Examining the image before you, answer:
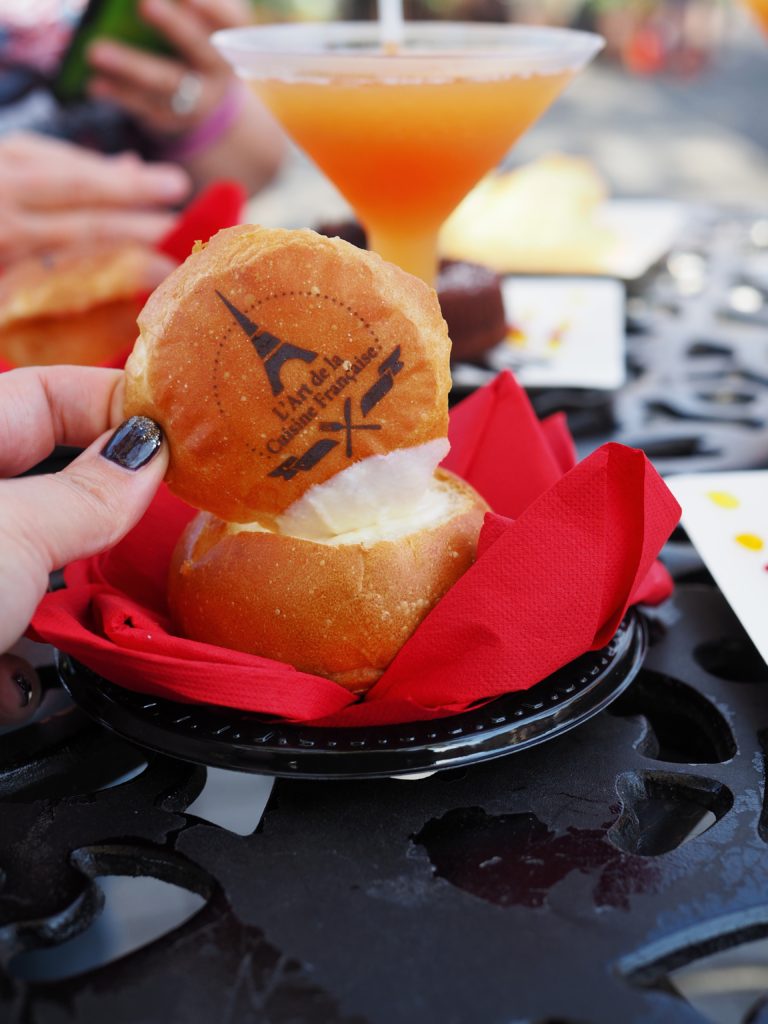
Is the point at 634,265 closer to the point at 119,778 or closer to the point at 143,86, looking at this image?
the point at 143,86

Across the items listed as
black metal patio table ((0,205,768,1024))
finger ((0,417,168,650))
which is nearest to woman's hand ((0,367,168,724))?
finger ((0,417,168,650))

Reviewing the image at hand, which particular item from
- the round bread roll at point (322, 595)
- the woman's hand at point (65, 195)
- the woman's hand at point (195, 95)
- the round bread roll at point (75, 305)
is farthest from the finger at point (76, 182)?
the round bread roll at point (322, 595)

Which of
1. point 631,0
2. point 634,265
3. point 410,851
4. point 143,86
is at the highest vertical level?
point 143,86

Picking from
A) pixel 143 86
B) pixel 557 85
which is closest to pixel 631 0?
pixel 143 86

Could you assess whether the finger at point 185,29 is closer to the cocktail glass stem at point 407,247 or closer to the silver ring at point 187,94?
the silver ring at point 187,94

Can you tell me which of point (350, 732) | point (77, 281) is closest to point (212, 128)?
Answer: point (77, 281)

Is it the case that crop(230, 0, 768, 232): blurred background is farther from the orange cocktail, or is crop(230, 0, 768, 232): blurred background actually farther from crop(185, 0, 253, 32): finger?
the orange cocktail

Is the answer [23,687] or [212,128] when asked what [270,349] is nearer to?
[23,687]
